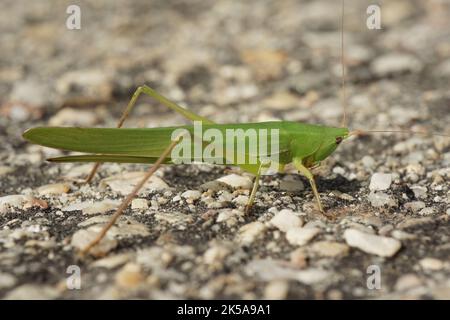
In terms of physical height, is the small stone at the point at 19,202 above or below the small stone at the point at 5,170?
below

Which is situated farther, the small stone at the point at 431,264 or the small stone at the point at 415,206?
the small stone at the point at 415,206

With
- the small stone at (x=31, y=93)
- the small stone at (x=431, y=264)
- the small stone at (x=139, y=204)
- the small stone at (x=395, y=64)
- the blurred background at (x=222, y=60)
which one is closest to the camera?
the small stone at (x=431, y=264)

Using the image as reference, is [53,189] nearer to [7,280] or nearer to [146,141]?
[146,141]

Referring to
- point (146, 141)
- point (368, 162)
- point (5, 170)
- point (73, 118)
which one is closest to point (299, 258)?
point (146, 141)

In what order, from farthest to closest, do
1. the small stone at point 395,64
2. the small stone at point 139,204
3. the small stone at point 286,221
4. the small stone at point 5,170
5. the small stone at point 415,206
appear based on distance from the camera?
the small stone at point 395,64 < the small stone at point 5,170 < the small stone at point 139,204 < the small stone at point 415,206 < the small stone at point 286,221

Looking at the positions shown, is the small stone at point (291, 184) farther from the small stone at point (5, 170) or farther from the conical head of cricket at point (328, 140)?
the small stone at point (5, 170)

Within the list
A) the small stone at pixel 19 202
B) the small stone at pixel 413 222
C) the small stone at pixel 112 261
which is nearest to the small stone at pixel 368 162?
the small stone at pixel 413 222

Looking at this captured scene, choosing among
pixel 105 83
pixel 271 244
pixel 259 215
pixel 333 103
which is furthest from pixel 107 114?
pixel 271 244
